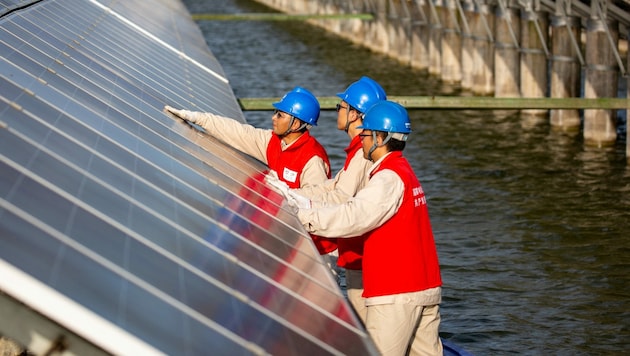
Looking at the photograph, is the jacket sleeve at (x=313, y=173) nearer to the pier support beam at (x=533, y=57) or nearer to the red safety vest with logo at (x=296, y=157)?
the red safety vest with logo at (x=296, y=157)

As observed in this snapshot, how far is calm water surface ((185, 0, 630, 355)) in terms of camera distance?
1172 cm

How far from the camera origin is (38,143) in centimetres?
537

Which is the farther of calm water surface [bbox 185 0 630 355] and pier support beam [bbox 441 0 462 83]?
pier support beam [bbox 441 0 462 83]

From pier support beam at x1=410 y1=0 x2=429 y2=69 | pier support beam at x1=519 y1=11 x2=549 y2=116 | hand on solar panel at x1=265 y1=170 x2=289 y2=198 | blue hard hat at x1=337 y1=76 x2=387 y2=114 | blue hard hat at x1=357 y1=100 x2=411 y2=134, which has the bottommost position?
pier support beam at x1=410 y1=0 x2=429 y2=69

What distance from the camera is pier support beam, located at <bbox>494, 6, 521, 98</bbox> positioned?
26250 millimetres

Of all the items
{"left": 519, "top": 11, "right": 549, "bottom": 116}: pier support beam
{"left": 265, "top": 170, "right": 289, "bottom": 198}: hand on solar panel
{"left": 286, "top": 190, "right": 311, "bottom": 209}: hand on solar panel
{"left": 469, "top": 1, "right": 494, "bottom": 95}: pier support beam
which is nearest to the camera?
{"left": 286, "top": 190, "right": 311, "bottom": 209}: hand on solar panel

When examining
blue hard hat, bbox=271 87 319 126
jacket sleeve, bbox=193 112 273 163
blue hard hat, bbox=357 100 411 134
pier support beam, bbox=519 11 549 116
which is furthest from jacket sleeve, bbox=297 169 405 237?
pier support beam, bbox=519 11 549 116

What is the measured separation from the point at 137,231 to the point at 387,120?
2.21 meters

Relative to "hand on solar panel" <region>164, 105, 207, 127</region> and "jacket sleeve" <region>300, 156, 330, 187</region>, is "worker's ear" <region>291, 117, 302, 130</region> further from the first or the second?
"hand on solar panel" <region>164, 105, 207, 127</region>

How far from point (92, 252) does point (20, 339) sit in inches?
22.8

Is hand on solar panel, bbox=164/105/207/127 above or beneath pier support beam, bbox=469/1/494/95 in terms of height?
above

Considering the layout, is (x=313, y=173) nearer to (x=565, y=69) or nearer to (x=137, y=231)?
(x=137, y=231)

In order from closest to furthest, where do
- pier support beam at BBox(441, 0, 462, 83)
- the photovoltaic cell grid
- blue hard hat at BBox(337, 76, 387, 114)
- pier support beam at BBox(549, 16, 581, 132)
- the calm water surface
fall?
the photovoltaic cell grid, blue hard hat at BBox(337, 76, 387, 114), the calm water surface, pier support beam at BBox(549, 16, 581, 132), pier support beam at BBox(441, 0, 462, 83)

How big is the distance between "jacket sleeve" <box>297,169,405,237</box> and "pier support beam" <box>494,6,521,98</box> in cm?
2011
